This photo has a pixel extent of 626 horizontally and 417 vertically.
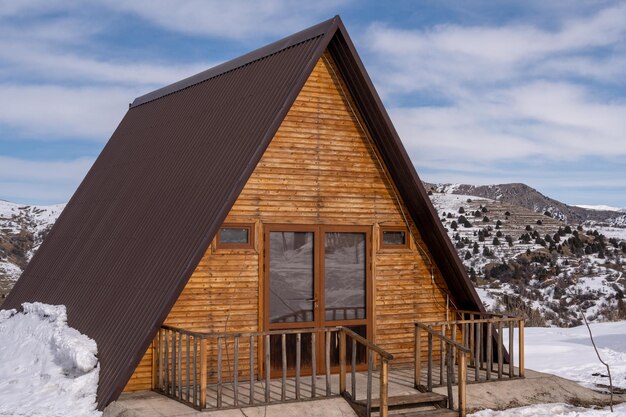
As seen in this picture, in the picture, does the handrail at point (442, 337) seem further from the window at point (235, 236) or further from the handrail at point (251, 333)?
the window at point (235, 236)

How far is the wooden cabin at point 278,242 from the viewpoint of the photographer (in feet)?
36.1

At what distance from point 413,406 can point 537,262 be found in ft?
102

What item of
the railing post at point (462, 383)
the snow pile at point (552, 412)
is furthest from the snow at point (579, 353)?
the railing post at point (462, 383)

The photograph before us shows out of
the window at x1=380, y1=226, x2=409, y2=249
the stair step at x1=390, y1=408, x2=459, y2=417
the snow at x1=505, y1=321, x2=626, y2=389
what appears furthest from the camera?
the snow at x1=505, y1=321, x2=626, y2=389

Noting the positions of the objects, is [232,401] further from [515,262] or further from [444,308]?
[515,262]

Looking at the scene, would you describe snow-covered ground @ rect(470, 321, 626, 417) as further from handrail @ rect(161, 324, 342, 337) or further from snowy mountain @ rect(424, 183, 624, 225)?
snowy mountain @ rect(424, 183, 624, 225)

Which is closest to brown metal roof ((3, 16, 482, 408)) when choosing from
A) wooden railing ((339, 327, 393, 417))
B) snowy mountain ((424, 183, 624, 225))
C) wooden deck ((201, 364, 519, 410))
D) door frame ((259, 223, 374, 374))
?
door frame ((259, 223, 374, 374))

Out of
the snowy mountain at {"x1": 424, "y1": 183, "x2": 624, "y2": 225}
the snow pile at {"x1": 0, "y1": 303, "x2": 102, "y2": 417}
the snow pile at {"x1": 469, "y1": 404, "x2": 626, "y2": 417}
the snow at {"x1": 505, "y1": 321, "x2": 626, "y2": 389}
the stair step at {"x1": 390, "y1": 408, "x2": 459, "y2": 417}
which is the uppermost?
the snowy mountain at {"x1": 424, "y1": 183, "x2": 624, "y2": 225}

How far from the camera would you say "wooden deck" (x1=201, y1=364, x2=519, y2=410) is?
10244 millimetres

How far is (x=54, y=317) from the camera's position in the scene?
1234 centimetres

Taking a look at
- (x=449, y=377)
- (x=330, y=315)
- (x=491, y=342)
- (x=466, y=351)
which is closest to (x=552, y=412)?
(x=491, y=342)

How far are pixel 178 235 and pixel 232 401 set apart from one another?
2396 mm

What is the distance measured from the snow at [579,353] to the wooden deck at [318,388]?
2238 mm

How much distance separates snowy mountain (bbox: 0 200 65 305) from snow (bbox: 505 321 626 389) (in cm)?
2942
